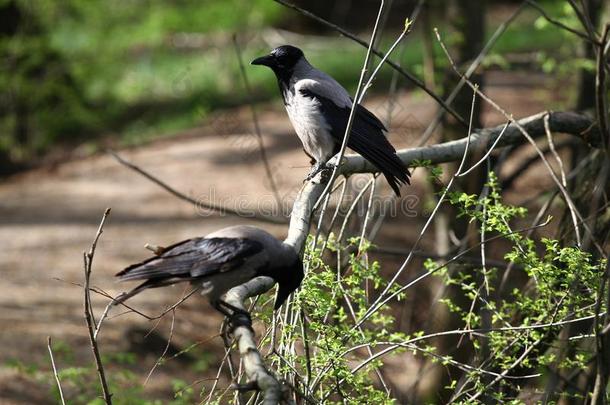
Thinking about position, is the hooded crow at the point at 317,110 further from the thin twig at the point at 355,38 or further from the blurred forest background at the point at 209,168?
the thin twig at the point at 355,38

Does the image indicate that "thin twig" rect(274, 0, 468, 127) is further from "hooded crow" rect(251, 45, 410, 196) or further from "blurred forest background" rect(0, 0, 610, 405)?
"hooded crow" rect(251, 45, 410, 196)

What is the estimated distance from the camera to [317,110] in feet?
16.6

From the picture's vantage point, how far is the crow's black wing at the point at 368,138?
4551 mm

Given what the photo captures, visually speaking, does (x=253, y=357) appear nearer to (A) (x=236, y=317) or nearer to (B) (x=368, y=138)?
(A) (x=236, y=317)

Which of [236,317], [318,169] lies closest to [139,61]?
[318,169]

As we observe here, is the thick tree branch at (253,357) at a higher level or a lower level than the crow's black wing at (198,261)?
lower

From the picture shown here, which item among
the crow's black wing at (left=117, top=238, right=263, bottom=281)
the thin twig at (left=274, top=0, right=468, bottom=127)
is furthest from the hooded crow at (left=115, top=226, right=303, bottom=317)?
the thin twig at (left=274, top=0, right=468, bottom=127)

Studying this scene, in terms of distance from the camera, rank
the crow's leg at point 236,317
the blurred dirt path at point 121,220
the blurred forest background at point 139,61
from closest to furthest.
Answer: the crow's leg at point 236,317, the blurred dirt path at point 121,220, the blurred forest background at point 139,61

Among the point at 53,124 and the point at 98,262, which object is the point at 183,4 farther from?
the point at 98,262

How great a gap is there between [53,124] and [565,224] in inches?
465

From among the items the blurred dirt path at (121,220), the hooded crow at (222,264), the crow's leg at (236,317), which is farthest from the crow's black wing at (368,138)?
the blurred dirt path at (121,220)

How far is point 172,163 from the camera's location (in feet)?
43.5

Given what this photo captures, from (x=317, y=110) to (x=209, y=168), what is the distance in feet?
26.3

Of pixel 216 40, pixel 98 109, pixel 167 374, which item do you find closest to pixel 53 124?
pixel 98 109
